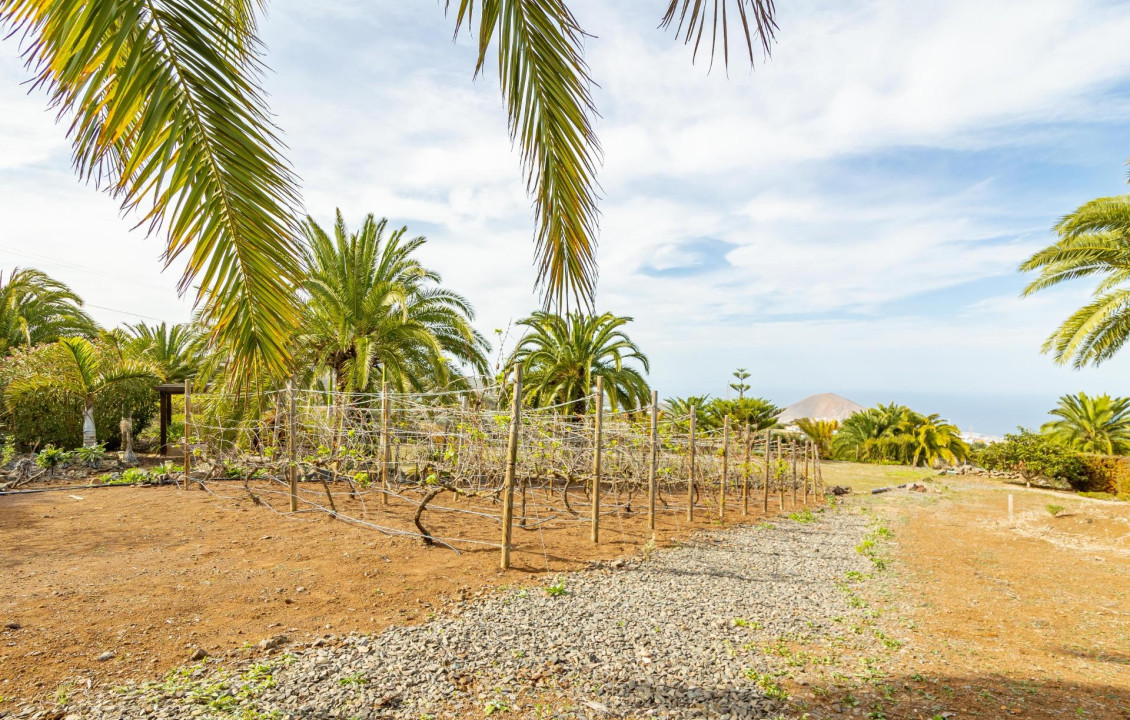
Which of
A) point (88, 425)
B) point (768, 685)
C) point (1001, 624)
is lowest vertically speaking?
point (1001, 624)

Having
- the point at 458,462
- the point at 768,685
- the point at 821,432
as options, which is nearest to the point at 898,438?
the point at 821,432

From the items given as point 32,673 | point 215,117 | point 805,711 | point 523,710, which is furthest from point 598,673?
point 215,117

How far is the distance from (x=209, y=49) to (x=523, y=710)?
3.27 metres

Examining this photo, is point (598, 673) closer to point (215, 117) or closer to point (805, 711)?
point (805, 711)

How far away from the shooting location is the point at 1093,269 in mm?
12094

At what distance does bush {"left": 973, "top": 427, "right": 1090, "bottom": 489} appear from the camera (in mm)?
19400

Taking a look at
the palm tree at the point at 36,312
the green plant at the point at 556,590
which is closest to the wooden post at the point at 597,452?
the green plant at the point at 556,590

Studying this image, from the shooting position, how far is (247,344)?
87.2 inches

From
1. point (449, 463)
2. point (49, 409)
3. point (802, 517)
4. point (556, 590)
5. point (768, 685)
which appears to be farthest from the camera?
point (49, 409)

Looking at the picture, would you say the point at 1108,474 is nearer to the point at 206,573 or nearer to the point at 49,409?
the point at 206,573

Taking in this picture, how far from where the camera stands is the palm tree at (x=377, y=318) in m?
11.8

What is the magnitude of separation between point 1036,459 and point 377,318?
848 inches

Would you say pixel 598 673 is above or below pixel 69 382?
below

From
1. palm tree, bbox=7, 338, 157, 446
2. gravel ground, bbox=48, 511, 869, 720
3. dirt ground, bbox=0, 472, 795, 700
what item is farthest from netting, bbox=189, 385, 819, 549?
palm tree, bbox=7, 338, 157, 446
